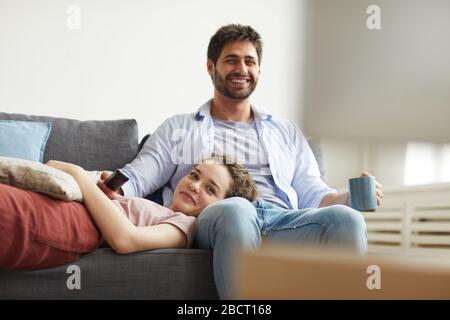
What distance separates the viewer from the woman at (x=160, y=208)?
128cm

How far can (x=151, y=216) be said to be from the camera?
56.3 inches

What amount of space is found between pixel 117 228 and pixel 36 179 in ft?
0.67

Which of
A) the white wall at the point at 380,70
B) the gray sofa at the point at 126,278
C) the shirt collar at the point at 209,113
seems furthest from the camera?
the white wall at the point at 380,70

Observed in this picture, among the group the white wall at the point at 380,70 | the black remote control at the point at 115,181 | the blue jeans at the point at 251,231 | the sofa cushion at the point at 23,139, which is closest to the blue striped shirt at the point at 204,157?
the black remote control at the point at 115,181

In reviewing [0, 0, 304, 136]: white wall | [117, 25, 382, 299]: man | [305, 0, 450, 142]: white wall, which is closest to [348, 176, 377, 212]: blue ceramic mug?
[117, 25, 382, 299]: man

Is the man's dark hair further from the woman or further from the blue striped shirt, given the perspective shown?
the woman

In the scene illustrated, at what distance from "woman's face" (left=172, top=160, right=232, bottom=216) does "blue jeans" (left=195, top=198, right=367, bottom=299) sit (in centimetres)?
14

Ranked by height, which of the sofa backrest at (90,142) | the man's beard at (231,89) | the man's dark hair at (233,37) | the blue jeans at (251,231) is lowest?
the blue jeans at (251,231)

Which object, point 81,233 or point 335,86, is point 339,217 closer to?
point 81,233

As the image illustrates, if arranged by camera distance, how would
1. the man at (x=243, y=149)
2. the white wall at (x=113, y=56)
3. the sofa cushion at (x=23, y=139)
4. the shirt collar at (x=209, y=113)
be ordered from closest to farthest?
the man at (x=243, y=149) < the sofa cushion at (x=23, y=139) < the shirt collar at (x=209, y=113) < the white wall at (x=113, y=56)

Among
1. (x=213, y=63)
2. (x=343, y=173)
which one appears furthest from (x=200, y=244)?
(x=343, y=173)

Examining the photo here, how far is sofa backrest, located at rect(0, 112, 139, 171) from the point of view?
1851mm

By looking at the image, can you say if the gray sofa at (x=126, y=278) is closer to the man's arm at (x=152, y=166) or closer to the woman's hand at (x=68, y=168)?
the woman's hand at (x=68, y=168)
